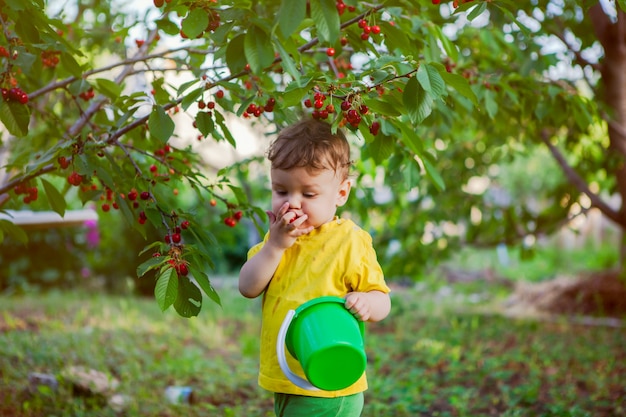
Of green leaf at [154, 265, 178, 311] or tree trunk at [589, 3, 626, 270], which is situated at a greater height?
tree trunk at [589, 3, 626, 270]

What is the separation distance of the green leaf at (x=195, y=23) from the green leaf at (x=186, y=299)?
643 millimetres

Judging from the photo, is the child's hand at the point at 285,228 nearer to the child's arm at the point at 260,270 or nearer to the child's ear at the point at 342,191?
the child's arm at the point at 260,270

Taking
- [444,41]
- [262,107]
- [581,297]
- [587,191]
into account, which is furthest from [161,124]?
[581,297]

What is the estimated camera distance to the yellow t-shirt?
5.56 ft

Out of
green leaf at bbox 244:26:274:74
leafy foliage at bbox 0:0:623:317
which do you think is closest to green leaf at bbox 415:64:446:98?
leafy foliage at bbox 0:0:623:317

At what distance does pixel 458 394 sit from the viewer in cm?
358

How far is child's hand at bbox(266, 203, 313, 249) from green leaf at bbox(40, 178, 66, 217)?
3.14 ft

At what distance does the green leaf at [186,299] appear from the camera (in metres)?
1.71

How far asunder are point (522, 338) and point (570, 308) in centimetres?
148

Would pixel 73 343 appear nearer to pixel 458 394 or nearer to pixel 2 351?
pixel 2 351

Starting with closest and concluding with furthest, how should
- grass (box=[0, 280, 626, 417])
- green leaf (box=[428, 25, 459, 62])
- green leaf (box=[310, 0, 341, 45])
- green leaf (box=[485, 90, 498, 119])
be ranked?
1. green leaf (box=[310, 0, 341, 45])
2. green leaf (box=[428, 25, 459, 62])
3. green leaf (box=[485, 90, 498, 119])
4. grass (box=[0, 280, 626, 417])

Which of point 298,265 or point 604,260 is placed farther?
point 604,260

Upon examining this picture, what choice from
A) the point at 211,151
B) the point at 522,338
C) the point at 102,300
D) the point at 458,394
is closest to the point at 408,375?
the point at 458,394

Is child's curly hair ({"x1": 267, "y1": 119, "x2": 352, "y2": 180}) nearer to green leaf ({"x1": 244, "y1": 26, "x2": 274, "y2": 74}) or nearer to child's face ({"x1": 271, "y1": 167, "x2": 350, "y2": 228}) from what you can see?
child's face ({"x1": 271, "y1": 167, "x2": 350, "y2": 228})
